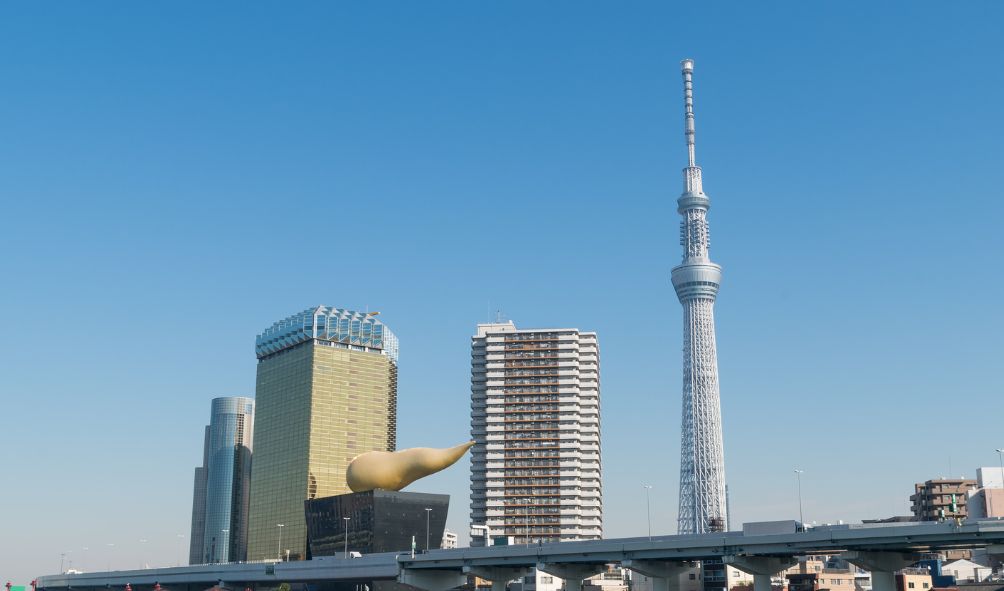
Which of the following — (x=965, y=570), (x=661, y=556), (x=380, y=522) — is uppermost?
(x=380, y=522)

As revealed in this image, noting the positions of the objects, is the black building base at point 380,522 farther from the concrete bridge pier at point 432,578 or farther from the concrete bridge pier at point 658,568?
the concrete bridge pier at point 658,568

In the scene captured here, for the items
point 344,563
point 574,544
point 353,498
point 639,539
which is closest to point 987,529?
point 639,539

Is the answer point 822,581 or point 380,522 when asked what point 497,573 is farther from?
point 822,581

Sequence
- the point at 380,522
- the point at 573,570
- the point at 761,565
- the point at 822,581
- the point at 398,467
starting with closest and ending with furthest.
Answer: the point at 761,565 < the point at 573,570 < the point at 822,581 < the point at 380,522 < the point at 398,467

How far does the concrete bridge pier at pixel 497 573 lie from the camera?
128 m

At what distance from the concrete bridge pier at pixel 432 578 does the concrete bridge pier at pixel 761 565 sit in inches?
1570

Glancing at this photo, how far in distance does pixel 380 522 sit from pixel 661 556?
54.9 meters

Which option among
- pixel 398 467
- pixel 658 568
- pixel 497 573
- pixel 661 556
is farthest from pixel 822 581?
pixel 398 467

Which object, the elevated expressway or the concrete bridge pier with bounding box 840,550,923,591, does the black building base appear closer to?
the elevated expressway

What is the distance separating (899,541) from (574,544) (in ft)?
117

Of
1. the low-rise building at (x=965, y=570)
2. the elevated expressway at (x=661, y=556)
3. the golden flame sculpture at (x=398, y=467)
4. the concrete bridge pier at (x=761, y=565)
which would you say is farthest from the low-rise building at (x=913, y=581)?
the golden flame sculpture at (x=398, y=467)

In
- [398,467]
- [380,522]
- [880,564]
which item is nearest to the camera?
[880,564]

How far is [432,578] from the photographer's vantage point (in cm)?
13462

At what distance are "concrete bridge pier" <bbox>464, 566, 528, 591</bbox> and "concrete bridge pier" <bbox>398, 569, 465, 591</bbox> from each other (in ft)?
10.5
